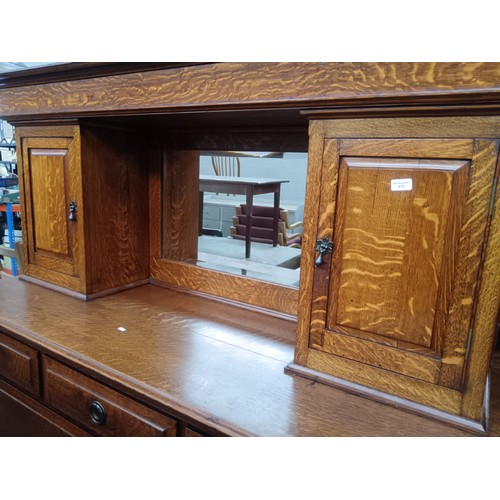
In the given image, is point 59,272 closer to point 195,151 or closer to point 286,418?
point 195,151

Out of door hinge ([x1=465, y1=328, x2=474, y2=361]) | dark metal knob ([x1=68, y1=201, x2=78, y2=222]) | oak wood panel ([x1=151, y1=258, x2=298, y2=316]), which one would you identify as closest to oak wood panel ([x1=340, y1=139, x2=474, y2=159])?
door hinge ([x1=465, y1=328, x2=474, y2=361])

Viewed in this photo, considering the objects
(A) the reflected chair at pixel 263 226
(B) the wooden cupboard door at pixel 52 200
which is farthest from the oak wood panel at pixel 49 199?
(A) the reflected chair at pixel 263 226

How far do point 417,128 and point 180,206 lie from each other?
966 millimetres

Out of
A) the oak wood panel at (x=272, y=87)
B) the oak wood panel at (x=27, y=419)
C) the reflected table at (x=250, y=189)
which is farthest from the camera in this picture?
the reflected table at (x=250, y=189)

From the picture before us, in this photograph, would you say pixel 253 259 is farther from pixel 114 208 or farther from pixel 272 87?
pixel 272 87

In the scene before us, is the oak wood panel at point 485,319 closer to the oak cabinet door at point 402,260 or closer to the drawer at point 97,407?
the oak cabinet door at point 402,260

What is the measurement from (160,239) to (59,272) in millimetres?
365

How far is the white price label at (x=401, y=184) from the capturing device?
0.74m

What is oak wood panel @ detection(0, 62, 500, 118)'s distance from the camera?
640 mm

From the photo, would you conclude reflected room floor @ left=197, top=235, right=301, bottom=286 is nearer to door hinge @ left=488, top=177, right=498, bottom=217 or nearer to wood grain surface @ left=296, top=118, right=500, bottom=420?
wood grain surface @ left=296, top=118, right=500, bottom=420

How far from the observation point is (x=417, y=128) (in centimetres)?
72

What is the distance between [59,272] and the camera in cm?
142

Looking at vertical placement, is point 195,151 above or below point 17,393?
above

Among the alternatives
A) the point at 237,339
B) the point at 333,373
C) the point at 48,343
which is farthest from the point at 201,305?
the point at 333,373
